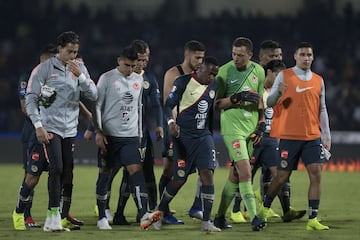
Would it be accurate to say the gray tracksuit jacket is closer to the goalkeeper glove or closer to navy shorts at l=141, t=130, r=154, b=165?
the goalkeeper glove

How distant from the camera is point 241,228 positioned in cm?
1230

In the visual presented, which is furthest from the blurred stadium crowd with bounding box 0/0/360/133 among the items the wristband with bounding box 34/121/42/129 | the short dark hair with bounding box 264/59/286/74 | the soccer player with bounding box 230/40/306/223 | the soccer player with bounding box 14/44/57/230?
the wristband with bounding box 34/121/42/129

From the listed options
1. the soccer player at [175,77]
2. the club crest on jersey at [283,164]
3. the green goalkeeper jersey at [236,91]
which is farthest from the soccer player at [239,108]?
the soccer player at [175,77]

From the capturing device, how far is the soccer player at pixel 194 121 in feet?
38.9

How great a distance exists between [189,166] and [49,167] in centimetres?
168

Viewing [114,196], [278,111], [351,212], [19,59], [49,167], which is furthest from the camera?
[19,59]

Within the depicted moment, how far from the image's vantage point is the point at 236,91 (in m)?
12.1

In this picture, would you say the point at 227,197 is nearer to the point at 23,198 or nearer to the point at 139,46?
the point at 139,46

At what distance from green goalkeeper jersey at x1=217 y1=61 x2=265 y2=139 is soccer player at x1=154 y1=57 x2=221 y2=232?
21cm

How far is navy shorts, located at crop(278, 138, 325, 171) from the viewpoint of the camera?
12070 mm

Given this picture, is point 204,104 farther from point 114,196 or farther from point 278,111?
point 114,196

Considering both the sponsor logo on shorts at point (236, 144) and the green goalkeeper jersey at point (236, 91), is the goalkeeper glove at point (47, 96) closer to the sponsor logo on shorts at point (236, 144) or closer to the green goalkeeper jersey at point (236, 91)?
the green goalkeeper jersey at point (236, 91)

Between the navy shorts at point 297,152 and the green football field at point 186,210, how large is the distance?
2.71ft

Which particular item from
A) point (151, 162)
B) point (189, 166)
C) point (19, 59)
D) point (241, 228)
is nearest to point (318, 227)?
point (241, 228)
